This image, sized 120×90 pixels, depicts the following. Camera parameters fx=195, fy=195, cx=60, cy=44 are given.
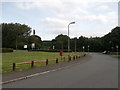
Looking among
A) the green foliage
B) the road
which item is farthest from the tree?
the road

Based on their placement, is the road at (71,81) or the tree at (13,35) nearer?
the road at (71,81)

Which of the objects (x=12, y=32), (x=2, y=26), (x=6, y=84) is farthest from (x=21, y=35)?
(x=6, y=84)

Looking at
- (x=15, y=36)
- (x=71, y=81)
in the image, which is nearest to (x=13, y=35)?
(x=15, y=36)

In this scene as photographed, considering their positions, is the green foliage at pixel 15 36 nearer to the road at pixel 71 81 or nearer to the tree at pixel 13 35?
the tree at pixel 13 35

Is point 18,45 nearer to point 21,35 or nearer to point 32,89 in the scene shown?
point 21,35

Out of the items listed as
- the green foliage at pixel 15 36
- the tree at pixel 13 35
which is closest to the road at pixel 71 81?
the green foliage at pixel 15 36

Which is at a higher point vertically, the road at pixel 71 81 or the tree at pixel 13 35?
the tree at pixel 13 35

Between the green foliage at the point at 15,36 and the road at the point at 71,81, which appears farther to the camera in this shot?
the green foliage at the point at 15,36

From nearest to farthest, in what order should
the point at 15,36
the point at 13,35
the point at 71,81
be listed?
the point at 71,81
the point at 15,36
the point at 13,35

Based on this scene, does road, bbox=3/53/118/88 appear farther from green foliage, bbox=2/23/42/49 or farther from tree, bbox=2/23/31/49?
tree, bbox=2/23/31/49

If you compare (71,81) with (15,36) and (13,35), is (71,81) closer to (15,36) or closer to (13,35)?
(15,36)

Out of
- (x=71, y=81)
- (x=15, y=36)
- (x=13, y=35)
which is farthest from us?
(x=13, y=35)

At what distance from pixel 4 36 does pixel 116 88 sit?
335 feet

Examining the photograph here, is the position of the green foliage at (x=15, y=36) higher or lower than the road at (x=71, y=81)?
higher
